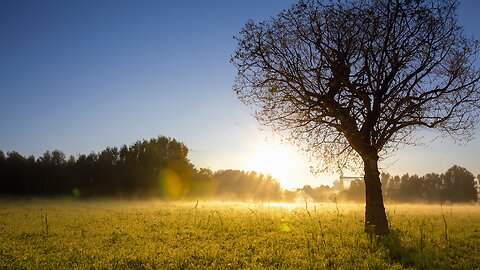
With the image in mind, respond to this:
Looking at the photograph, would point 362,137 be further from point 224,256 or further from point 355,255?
point 224,256

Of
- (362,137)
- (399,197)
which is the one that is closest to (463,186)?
(399,197)

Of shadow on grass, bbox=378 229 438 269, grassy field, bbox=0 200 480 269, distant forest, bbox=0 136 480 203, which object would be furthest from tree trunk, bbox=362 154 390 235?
distant forest, bbox=0 136 480 203

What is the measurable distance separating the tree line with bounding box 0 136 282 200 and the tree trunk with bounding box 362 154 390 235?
62.1 meters

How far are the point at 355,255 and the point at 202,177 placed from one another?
3373 inches

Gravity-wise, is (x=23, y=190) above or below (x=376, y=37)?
below

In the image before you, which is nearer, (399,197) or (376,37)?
(376,37)

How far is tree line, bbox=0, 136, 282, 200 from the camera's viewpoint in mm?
66625

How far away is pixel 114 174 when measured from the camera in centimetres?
7450

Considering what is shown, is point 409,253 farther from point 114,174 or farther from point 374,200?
point 114,174

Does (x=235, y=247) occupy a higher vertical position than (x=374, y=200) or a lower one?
lower

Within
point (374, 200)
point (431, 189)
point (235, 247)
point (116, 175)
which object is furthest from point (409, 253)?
point (431, 189)

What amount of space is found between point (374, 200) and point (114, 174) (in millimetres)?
65239

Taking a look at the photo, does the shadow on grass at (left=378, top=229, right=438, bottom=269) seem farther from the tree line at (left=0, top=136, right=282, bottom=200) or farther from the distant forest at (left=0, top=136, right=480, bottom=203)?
the tree line at (left=0, top=136, right=282, bottom=200)

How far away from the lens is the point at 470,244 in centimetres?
1539
